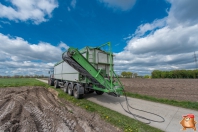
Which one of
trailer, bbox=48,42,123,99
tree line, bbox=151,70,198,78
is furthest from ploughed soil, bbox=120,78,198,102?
tree line, bbox=151,70,198,78

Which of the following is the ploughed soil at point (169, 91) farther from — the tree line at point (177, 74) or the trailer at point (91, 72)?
the tree line at point (177, 74)

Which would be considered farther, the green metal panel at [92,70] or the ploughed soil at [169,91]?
the ploughed soil at [169,91]

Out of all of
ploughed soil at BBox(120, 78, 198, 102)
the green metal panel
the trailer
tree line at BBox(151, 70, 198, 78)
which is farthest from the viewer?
Answer: tree line at BBox(151, 70, 198, 78)

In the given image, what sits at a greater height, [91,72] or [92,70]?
[92,70]

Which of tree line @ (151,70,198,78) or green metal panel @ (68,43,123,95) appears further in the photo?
tree line @ (151,70,198,78)

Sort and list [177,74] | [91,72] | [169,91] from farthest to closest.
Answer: [177,74] < [169,91] < [91,72]

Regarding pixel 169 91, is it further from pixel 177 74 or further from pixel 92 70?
pixel 177 74

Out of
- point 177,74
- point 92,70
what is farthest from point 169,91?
point 177,74

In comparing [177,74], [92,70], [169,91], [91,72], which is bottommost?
[169,91]

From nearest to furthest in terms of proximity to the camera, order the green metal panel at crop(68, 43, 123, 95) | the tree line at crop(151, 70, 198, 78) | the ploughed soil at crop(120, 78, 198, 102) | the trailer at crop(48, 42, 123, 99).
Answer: the green metal panel at crop(68, 43, 123, 95) → the trailer at crop(48, 42, 123, 99) → the ploughed soil at crop(120, 78, 198, 102) → the tree line at crop(151, 70, 198, 78)

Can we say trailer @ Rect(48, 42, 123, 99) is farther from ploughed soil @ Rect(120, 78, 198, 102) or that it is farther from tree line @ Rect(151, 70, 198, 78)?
tree line @ Rect(151, 70, 198, 78)

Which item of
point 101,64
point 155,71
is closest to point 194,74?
point 155,71

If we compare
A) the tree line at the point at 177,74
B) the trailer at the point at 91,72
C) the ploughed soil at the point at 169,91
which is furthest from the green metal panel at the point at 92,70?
the tree line at the point at 177,74

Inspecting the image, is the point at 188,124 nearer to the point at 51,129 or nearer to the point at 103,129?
the point at 103,129
